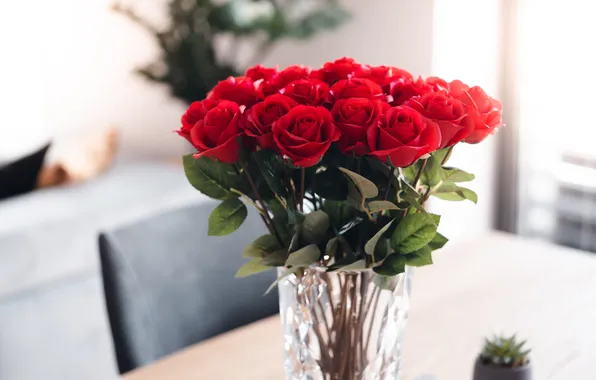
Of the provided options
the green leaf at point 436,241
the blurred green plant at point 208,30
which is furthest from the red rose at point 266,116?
the blurred green plant at point 208,30

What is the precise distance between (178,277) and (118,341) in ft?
0.46

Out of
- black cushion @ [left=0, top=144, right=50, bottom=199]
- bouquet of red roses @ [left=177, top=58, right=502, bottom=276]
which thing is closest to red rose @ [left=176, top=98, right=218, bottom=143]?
bouquet of red roses @ [left=177, top=58, right=502, bottom=276]

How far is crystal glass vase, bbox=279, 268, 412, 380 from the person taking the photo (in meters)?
0.74

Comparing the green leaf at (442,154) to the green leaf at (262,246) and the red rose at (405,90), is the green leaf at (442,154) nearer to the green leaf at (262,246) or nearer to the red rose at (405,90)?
the red rose at (405,90)

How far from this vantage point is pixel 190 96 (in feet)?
8.61

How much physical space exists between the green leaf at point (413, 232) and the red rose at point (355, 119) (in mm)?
84

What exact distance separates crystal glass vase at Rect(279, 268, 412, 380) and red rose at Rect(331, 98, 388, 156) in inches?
5.6

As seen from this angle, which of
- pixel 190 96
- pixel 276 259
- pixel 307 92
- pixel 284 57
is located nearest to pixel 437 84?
pixel 307 92

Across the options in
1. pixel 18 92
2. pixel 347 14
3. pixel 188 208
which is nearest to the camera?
pixel 188 208

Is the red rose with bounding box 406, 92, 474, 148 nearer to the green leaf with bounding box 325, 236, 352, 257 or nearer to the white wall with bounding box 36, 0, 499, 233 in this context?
the green leaf with bounding box 325, 236, 352, 257

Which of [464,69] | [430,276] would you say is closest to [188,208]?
[430,276]

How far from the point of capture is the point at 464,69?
8.30ft

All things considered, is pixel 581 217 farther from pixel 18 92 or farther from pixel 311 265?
pixel 18 92

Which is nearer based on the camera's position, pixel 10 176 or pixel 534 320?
pixel 534 320
